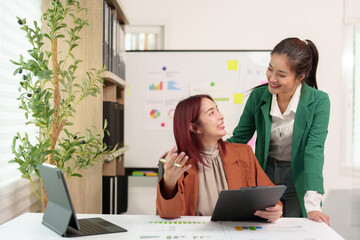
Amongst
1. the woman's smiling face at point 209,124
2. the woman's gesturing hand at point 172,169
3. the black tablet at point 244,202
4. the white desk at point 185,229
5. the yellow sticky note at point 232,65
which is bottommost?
the white desk at point 185,229

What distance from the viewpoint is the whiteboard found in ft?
9.27

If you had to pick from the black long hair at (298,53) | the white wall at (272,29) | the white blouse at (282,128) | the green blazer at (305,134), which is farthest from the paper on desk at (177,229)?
the white wall at (272,29)

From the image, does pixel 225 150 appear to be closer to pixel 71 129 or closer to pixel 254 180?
pixel 254 180

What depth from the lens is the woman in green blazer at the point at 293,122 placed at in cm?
159

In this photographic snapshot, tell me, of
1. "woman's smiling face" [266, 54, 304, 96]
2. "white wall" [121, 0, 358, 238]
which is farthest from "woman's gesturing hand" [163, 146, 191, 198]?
"white wall" [121, 0, 358, 238]

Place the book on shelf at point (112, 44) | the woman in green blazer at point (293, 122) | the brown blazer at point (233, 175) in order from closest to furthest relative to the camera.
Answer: the brown blazer at point (233, 175) → the woman in green blazer at point (293, 122) → the book on shelf at point (112, 44)

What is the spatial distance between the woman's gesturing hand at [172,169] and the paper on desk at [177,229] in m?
0.10

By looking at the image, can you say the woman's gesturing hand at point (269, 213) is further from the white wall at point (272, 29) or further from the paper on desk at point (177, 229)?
the white wall at point (272, 29)

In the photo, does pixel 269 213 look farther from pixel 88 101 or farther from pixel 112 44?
pixel 112 44

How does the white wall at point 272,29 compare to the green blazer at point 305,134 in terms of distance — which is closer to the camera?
the green blazer at point 305,134

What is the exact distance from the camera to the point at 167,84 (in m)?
2.86

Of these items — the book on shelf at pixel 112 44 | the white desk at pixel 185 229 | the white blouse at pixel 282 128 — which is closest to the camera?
the white desk at pixel 185 229

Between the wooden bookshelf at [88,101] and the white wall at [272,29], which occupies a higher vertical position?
the white wall at [272,29]

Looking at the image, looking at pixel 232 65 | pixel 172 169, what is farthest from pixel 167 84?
pixel 172 169
